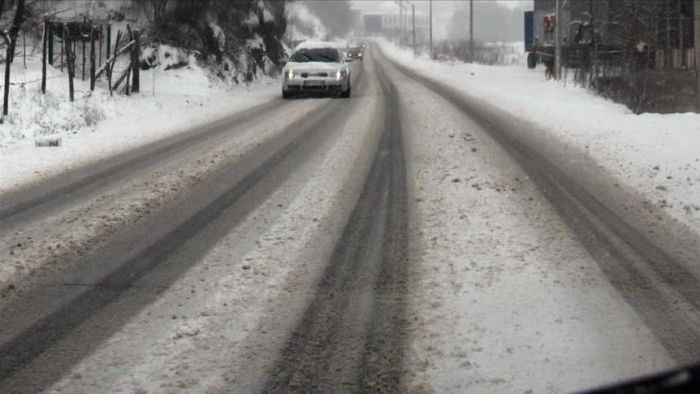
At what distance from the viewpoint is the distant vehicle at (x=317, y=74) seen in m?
21.8

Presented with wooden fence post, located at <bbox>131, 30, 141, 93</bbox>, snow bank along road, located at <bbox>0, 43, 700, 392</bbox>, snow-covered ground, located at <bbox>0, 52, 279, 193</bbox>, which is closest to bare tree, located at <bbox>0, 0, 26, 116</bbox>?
snow-covered ground, located at <bbox>0, 52, 279, 193</bbox>

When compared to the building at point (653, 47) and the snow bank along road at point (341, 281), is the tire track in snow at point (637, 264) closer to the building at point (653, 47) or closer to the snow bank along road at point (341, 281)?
the snow bank along road at point (341, 281)

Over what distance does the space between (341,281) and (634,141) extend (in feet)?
24.9

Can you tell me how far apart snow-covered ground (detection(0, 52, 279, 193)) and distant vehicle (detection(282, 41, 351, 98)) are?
123 centimetres

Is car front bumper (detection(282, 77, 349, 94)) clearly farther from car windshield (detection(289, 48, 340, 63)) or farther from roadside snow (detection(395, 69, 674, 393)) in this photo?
roadside snow (detection(395, 69, 674, 393))

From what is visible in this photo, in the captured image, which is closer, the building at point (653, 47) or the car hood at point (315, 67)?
the building at point (653, 47)

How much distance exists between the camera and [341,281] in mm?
5125

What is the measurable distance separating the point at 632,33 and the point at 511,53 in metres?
61.2

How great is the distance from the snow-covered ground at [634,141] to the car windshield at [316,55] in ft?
17.0

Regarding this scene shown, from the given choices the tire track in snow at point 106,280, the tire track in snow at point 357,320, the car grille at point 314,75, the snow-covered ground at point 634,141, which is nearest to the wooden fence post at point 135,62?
the car grille at point 314,75

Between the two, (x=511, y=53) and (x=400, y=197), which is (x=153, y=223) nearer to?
(x=400, y=197)

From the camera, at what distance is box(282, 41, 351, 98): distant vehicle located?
2177 cm

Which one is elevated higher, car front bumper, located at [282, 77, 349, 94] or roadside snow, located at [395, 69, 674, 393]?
car front bumper, located at [282, 77, 349, 94]

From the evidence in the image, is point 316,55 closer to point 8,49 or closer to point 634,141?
point 8,49
